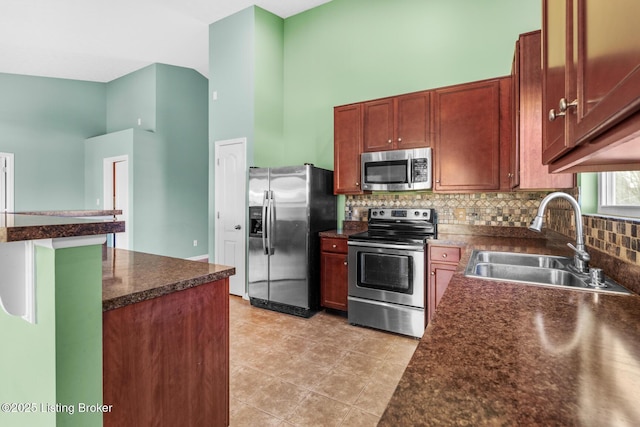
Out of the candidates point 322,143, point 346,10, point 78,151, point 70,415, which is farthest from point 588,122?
point 78,151

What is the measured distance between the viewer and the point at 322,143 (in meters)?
4.21

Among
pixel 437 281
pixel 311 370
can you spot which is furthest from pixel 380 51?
pixel 311 370

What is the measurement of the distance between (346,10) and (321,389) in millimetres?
4195

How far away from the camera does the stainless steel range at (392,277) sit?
2.90 meters

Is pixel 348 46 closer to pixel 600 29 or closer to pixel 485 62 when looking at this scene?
pixel 485 62

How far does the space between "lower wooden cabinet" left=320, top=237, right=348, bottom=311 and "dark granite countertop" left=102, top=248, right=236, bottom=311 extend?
6.27ft

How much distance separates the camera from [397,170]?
329 cm

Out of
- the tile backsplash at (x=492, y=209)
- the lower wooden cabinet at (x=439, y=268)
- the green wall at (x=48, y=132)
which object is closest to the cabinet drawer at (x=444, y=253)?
the lower wooden cabinet at (x=439, y=268)

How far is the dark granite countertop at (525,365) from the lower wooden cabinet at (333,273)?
2.25m

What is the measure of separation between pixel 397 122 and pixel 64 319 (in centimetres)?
310

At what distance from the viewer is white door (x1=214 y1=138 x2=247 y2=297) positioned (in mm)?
4242

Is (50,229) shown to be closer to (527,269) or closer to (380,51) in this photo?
(527,269)

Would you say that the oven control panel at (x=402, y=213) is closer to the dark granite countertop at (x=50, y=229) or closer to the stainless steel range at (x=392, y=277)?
the stainless steel range at (x=392, y=277)

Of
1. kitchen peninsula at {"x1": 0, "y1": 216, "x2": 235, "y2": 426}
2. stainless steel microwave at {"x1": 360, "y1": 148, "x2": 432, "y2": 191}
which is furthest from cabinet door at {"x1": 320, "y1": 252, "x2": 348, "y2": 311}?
kitchen peninsula at {"x1": 0, "y1": 216, "x2": 235, "y2": 426}
